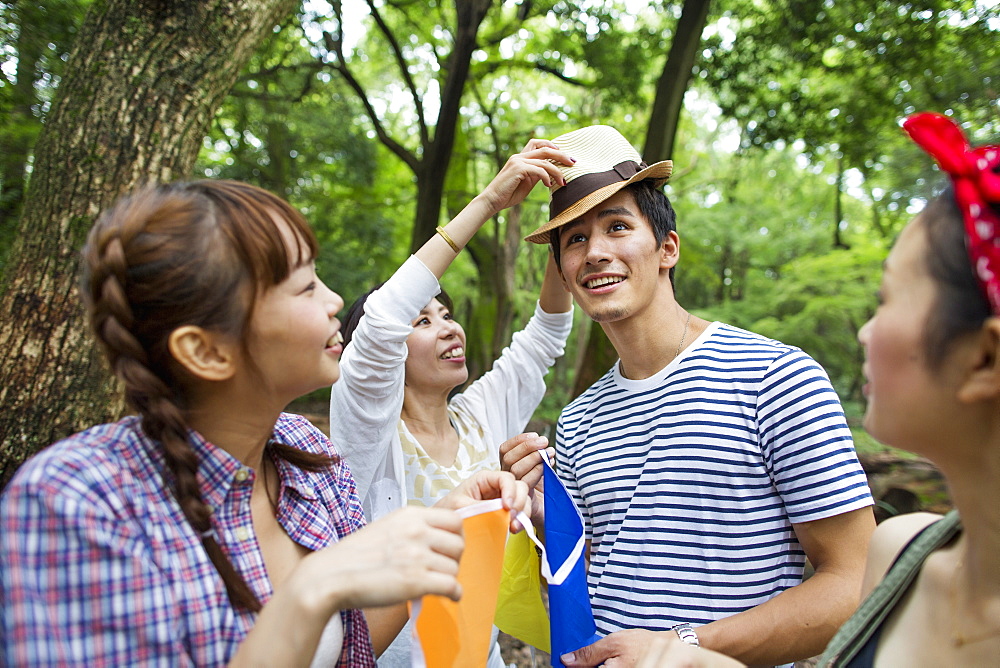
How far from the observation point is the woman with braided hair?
1.15 m

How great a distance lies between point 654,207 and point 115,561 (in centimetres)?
210

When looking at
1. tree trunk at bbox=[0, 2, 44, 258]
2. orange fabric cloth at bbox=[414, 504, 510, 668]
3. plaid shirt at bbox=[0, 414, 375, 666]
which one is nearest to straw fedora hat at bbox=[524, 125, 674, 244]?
orange fabric cloth at bbox=[414, 504, 510, 668]

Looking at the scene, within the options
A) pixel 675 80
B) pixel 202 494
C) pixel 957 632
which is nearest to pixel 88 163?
pixel 202 494

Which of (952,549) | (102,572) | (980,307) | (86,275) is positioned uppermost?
(86,275)

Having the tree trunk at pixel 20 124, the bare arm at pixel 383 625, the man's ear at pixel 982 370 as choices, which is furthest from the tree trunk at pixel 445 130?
the man's ear at pixel 982 370

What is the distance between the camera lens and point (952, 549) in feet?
4.73

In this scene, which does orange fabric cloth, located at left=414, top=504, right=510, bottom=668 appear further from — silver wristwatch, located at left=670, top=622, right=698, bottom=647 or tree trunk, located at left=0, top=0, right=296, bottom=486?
tree trunk, located at left=0, top=0, right=296, bottom=486

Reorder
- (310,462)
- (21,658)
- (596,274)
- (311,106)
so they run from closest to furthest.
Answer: (21,658) → (310,462) → (596,274) → (311,106)

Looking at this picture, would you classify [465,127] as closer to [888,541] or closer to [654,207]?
[654,207]

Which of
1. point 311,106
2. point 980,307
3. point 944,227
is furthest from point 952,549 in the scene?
point 311,106

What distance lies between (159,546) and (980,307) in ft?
5.43

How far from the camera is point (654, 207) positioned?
8.23 feet

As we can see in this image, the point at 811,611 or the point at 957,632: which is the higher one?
the point at 957,632

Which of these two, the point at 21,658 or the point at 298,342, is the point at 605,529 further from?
the point at 21,658
